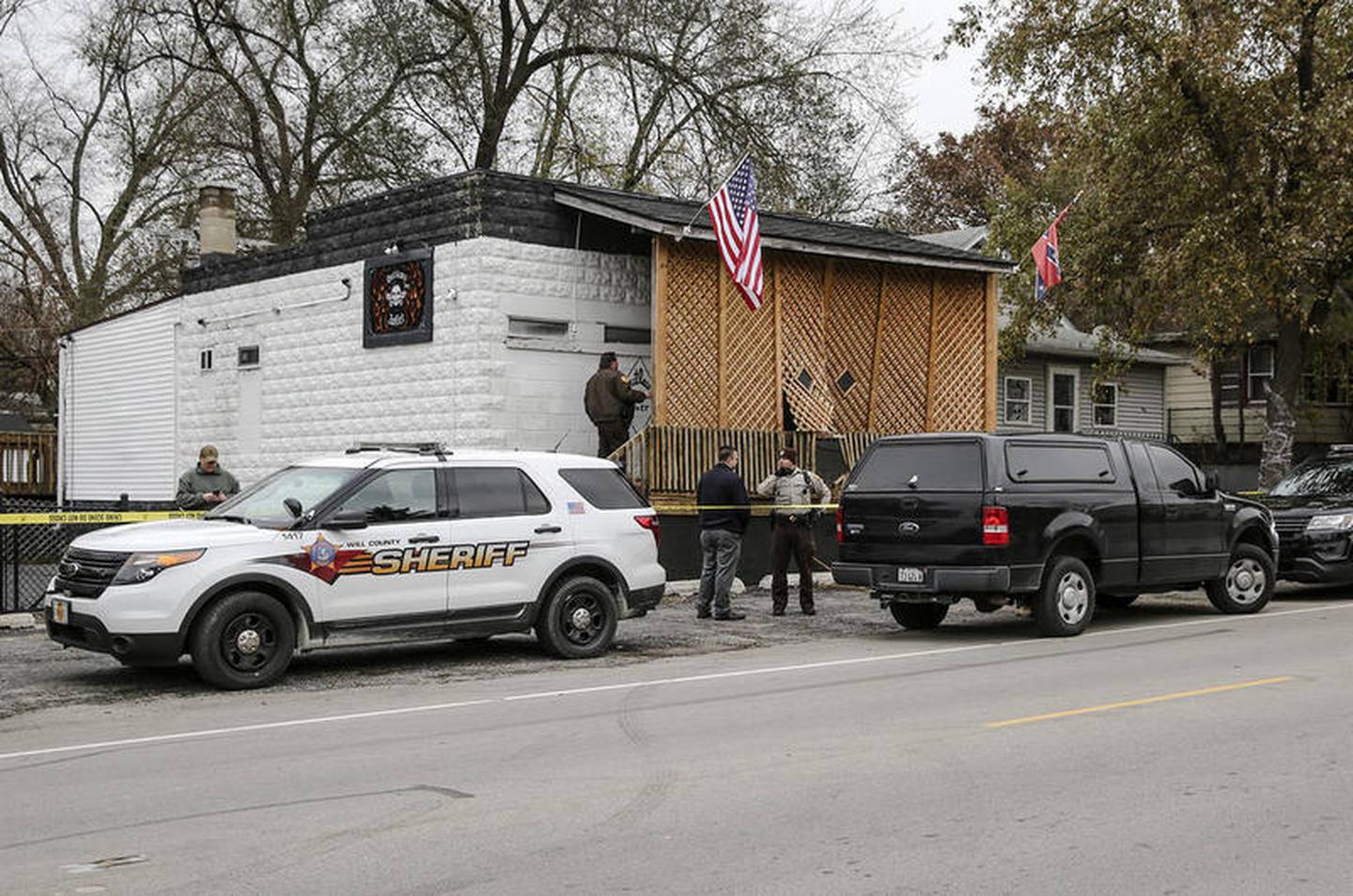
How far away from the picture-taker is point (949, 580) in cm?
1368

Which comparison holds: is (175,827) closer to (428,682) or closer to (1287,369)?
(428,682)

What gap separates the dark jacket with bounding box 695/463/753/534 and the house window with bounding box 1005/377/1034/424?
19903mm

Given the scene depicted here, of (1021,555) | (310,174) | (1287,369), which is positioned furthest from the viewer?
(310,174)

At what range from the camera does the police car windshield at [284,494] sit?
11898 millimetres

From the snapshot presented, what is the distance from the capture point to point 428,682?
38.7ft

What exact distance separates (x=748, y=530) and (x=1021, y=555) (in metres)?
6.53

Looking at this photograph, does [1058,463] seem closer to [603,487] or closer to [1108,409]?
[603,487]

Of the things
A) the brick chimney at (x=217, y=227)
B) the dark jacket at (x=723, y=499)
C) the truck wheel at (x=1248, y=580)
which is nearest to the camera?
the dark jacket at (x=723, y=499)

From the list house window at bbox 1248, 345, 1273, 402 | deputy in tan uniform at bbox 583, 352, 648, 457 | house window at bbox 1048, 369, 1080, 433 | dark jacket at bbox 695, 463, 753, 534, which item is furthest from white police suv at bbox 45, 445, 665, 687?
house window at bbox 1248, 345, 1273, 402

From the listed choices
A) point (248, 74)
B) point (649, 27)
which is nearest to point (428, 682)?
point (649, 27)

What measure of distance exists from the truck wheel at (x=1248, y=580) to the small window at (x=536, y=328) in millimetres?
9049

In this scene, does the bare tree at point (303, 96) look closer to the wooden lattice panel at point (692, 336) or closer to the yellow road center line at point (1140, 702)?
the wooden lattice panel at point (692, 336)

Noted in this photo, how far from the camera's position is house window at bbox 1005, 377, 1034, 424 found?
34938 mm

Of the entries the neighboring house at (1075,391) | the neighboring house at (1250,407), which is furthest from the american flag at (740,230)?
the neighboring house at (1250,407)
